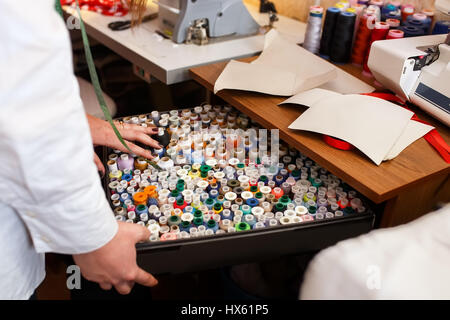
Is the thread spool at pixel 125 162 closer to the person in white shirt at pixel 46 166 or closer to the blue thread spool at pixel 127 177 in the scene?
the blue thread spool at pixel 127 177

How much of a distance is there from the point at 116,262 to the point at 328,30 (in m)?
1.13

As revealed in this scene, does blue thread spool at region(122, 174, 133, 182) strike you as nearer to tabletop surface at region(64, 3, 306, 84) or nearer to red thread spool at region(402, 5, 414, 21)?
tabletop surface at region(64, 3, 306, 84)

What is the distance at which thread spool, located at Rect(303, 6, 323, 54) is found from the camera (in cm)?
149

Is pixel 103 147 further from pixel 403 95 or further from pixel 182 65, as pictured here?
pixel 403 95

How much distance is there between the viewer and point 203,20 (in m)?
1.58

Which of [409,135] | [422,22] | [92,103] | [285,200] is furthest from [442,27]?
[92,103]

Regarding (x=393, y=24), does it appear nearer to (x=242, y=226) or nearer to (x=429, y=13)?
(x=429, y=13)

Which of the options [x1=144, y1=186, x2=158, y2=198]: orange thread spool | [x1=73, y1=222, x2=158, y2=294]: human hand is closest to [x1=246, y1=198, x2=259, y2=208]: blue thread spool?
[x1=144, y1=186, x2=158, y2=198]: orange thread spool

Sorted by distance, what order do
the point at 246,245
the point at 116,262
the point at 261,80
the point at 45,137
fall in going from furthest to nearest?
1. the point at 261,80
2. the point at 246,245
3. the point at 116,262
4. the point at 45,137

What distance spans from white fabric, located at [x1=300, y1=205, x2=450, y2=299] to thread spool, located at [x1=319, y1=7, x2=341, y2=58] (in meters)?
0.95

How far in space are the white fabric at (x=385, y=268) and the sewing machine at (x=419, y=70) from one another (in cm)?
49

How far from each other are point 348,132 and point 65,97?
0.67 metres

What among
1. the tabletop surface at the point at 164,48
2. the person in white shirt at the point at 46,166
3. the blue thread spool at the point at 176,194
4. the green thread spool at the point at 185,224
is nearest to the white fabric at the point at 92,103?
the tabletop surface at the point at 164,48
